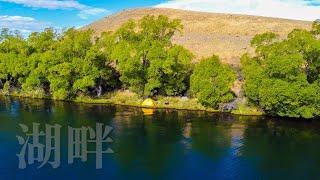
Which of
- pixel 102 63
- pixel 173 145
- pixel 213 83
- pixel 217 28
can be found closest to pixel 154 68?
pixel 213 83

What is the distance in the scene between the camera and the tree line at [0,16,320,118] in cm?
7719

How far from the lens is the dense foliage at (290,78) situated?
75875mm

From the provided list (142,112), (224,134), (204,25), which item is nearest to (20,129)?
(142,112)

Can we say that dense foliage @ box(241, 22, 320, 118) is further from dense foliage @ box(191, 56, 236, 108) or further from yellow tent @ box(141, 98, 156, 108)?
yellow tent @ box(141, 98, 156, 108)

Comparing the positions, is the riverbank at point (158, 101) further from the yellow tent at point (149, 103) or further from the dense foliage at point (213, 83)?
the dense foliage at point (213, 83)

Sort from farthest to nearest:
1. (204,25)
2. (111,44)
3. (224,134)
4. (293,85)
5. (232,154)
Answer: (204,25) → (111,44) → (293,85) → (224,134) → (232,154)

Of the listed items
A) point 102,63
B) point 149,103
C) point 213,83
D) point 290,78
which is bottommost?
point 149,103

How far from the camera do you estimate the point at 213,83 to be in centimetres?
8400

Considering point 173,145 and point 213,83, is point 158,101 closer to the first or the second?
point 213,83

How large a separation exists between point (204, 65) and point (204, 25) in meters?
71.1

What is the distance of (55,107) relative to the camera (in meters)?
89.8

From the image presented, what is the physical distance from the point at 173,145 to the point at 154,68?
94.9ft

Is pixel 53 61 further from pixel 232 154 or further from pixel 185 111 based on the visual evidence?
pixel 232 154

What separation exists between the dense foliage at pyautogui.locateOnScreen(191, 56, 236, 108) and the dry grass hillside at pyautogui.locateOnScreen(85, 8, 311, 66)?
89.8 feet
